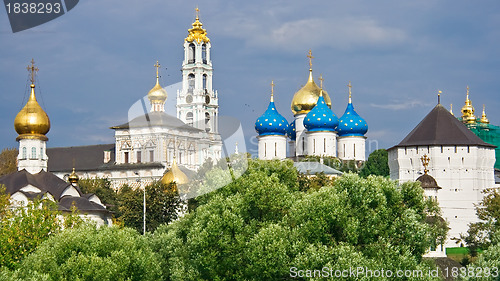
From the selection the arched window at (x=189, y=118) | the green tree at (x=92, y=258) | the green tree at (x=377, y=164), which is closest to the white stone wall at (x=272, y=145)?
the green tree at (x=377, y=164)

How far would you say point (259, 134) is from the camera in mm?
68438

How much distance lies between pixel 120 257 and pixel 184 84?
54897mm

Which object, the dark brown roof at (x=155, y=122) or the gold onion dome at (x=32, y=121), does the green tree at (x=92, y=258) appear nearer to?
the gold onion dome at (x=32, y=121)

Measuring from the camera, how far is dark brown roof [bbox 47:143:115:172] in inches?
Result: 2852

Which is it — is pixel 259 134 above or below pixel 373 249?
above

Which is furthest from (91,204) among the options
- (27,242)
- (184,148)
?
(184,148)

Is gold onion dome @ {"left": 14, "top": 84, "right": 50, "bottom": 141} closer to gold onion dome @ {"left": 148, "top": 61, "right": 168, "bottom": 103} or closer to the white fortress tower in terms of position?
the white fortress tower

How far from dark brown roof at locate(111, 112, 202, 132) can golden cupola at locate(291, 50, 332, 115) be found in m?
8.19

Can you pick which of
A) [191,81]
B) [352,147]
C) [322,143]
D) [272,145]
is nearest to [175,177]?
[272,145]

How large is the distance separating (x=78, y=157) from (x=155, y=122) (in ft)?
23.3

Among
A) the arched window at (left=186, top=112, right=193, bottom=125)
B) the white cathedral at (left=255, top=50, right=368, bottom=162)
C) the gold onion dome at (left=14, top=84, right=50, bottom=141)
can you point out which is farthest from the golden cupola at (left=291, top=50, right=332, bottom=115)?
the gold onion dome at (left=14, top=84, right=50, bottom=141)

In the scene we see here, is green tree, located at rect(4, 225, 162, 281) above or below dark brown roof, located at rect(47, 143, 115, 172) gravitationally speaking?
below

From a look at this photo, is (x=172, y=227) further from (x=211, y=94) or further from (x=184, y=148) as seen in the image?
(x=211, y=94)

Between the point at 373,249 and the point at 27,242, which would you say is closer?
the point at 373,249
